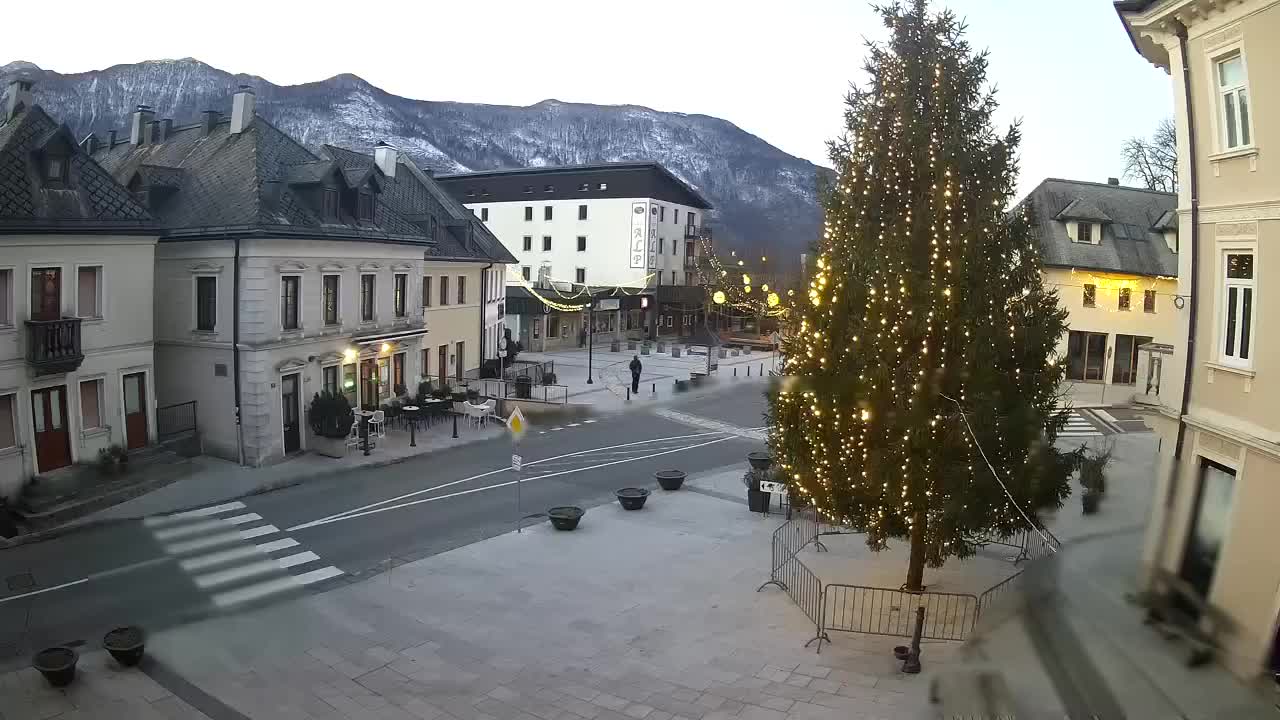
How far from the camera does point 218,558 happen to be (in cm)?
1717

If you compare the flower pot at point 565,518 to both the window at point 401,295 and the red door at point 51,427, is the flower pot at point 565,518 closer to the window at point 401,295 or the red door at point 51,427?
the red door at point 51,427

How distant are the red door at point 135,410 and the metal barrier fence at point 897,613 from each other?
1868 centimetres

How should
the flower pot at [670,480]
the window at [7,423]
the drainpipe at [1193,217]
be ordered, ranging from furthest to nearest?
1. the flower pot at [670,480]
2. the window at [7,423]
3. the drainpipe at [1193,217]

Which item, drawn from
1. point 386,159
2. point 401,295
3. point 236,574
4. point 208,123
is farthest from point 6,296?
point 386,159

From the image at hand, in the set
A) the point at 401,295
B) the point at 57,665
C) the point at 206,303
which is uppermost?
the point at 401,295

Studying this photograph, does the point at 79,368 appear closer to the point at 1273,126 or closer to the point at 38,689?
the point at 38,689

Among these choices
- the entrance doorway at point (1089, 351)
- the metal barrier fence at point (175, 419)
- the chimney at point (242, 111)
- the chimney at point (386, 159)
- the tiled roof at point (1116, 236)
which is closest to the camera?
the metal barrier fence at point (175, 419)

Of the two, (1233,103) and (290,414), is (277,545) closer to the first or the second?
(290,414)

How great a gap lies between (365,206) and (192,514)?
12.5m

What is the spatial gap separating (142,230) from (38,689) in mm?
14555

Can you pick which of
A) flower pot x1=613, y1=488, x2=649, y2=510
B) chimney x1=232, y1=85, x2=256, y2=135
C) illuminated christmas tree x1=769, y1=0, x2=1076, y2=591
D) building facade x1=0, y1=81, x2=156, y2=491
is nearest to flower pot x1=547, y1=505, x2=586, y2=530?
flower pot x1=613, y1=488, x2=649, y2=510

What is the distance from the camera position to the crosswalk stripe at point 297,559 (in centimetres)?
1689

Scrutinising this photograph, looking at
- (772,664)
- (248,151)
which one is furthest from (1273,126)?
(248,151)

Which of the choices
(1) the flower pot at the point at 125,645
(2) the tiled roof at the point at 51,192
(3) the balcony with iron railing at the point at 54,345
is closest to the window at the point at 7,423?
(3) the balcony with iron railing at the point at 54,345
